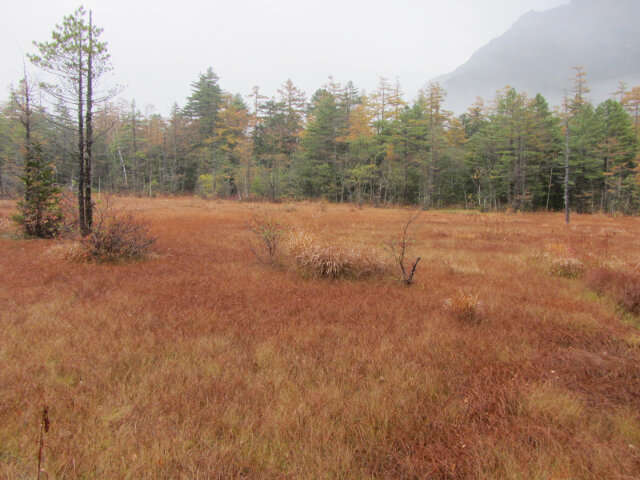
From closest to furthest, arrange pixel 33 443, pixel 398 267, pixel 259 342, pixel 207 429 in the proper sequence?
1. pixel 33 443
2. pixel 207 429
3. pixel 259 342
4. pixel 398 267

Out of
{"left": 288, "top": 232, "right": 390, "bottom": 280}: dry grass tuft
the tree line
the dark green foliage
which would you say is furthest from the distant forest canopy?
{"left": 288, "top": 232, "right": 390, "bottom": 280}: dry grass tuft

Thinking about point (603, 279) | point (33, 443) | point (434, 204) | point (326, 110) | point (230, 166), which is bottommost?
point (33, 443)

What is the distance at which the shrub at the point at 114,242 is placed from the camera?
25.5ft

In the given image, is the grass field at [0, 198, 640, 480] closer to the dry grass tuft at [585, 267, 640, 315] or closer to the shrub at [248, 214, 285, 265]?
the dry grass tuft at [585, 267, 640, 315]

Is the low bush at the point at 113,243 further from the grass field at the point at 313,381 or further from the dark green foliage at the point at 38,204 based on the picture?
the dark green foliage at the point at 38,204

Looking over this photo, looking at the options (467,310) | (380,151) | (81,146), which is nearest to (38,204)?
(81,146)

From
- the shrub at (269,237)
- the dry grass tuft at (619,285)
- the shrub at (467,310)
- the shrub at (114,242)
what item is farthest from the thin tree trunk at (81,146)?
the dry grass tuft at (619,285)

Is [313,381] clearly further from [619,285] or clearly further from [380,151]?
[380,151]

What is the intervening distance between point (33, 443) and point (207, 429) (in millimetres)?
1183

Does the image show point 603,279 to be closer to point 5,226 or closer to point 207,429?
point 207,429

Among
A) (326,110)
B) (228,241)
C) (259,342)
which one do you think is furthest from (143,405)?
(326,110)

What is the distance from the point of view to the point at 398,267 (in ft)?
25.0

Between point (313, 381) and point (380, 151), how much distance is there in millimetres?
39114

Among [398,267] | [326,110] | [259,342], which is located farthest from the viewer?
[326,110]
